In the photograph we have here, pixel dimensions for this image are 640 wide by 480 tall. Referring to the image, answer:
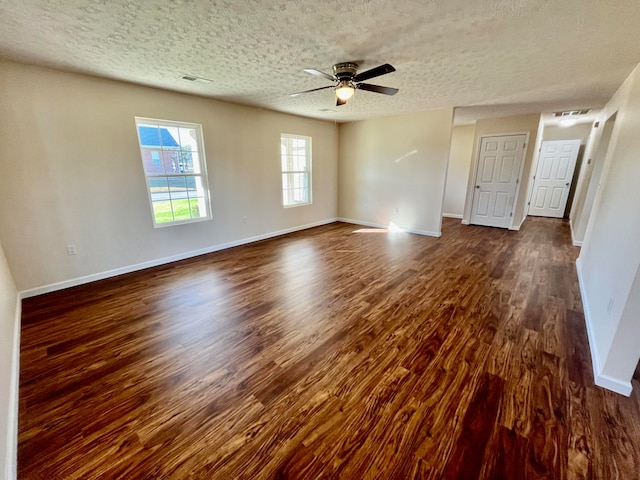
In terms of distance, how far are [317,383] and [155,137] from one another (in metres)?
3.90

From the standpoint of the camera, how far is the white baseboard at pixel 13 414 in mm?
1238

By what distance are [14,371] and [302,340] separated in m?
2.00

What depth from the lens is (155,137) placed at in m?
3.75

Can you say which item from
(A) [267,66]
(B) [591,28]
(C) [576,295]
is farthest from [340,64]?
(C) [576,295]

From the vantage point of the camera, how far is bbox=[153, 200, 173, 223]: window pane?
3.89m

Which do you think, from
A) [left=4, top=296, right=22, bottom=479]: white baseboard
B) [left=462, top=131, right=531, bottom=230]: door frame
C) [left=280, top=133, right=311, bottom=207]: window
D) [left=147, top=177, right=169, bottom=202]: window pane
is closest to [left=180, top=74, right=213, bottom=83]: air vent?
[left=147, top=177, right=169, bottom=202]: window pane

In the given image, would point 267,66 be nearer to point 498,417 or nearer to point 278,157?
point 278,157

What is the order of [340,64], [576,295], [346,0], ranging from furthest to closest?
[576,295]
[340,64]
[346,0]

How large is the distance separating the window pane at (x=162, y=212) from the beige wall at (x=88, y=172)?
138 millimetres

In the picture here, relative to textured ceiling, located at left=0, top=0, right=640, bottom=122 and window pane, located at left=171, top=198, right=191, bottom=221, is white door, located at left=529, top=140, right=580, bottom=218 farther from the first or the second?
window pane, located at left=171, top=198, right=191, bottom=221

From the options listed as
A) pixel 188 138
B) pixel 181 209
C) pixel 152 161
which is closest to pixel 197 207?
pixel 181 209

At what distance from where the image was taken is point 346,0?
173 centimetres

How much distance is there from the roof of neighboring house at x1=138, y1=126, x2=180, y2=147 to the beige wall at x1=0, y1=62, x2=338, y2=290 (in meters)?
0.18

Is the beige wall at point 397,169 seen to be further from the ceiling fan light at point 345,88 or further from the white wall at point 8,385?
the white wall at point 8,385
